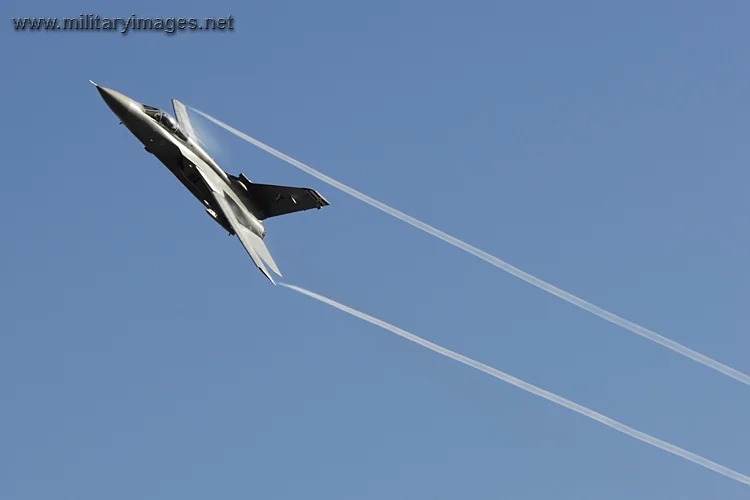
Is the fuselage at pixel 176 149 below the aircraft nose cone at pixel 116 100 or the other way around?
below

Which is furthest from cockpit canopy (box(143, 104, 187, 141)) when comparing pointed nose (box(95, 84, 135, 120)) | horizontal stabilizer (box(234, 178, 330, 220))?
horizontal stabilizer (box(234, 178, 330, 220))

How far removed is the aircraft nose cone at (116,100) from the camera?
145 ft

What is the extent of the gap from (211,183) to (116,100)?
16.1ft

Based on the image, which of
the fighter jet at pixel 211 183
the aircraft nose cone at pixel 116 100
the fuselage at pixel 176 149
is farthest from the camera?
the fighter jet at pixel 211 183

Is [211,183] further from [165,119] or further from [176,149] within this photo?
[165,119]

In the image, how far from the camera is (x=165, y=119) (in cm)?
4653

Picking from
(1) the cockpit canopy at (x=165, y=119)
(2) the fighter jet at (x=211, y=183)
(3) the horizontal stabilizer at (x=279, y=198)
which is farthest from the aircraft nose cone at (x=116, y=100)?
(3) the horizontal stabilizer at (x=279, y=198)

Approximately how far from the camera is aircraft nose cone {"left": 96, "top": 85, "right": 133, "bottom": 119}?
145 ft

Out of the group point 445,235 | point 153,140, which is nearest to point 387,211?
point 445,235

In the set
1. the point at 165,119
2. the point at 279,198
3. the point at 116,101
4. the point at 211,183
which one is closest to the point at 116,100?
the point at 116,101

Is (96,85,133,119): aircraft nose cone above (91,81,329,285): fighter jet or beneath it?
above

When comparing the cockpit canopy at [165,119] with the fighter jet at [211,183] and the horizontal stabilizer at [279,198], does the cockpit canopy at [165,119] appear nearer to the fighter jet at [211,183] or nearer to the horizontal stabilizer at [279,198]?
the fighter jet at [211,183]

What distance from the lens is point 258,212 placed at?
4897 cm

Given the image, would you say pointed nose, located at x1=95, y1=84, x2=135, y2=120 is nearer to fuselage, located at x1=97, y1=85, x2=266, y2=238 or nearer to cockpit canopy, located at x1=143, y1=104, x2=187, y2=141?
fuselage, located at x1=97, y1=85, x2=266, y2=238
